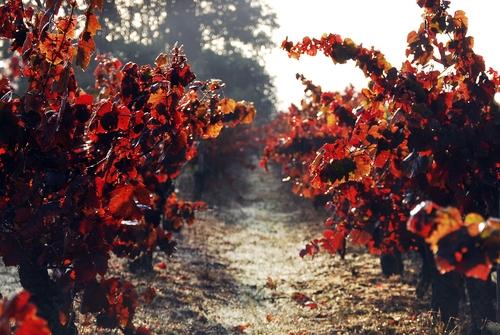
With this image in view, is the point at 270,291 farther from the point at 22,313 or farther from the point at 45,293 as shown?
the point at 22,313

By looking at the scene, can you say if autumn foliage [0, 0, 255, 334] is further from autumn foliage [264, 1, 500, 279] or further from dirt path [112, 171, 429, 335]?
dirt path [112, 171, 429, 335]

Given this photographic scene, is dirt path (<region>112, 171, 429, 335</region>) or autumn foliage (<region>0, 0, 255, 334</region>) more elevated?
autumn foliage (<region>0, 0, 255, 334</region>)

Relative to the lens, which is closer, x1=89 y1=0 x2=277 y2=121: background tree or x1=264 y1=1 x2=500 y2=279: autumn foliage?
x1=264 y1=1 x2=500 y2=279: autumn foliage

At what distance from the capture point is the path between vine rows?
656 cm

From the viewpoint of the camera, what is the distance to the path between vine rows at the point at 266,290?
21.5ft

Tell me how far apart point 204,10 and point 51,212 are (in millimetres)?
33249

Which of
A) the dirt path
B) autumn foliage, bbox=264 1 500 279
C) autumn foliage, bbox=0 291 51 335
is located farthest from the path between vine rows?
autumn foliage, bbox=0 291 51 335

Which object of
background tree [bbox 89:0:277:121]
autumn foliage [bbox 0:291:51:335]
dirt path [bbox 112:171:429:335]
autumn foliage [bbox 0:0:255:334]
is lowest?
dirt path [bbox 112:171:429:335]

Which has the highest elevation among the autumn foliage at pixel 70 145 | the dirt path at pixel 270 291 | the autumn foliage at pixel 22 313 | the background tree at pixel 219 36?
the background tree at pixel 219 36

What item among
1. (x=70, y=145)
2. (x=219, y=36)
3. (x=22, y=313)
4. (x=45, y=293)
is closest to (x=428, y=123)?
(x=70, y=145)

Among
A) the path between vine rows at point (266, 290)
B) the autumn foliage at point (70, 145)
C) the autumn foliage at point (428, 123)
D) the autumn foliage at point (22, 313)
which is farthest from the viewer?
the path between vine rows at point (266, 290)

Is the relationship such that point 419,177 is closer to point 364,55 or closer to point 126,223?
point 364,55

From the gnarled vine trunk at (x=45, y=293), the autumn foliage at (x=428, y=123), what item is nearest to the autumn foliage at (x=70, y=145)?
the gnarled vine trunk at (x=45, y=293)

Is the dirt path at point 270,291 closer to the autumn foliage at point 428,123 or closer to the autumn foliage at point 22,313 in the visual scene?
the autumn foliage at point 428,123
